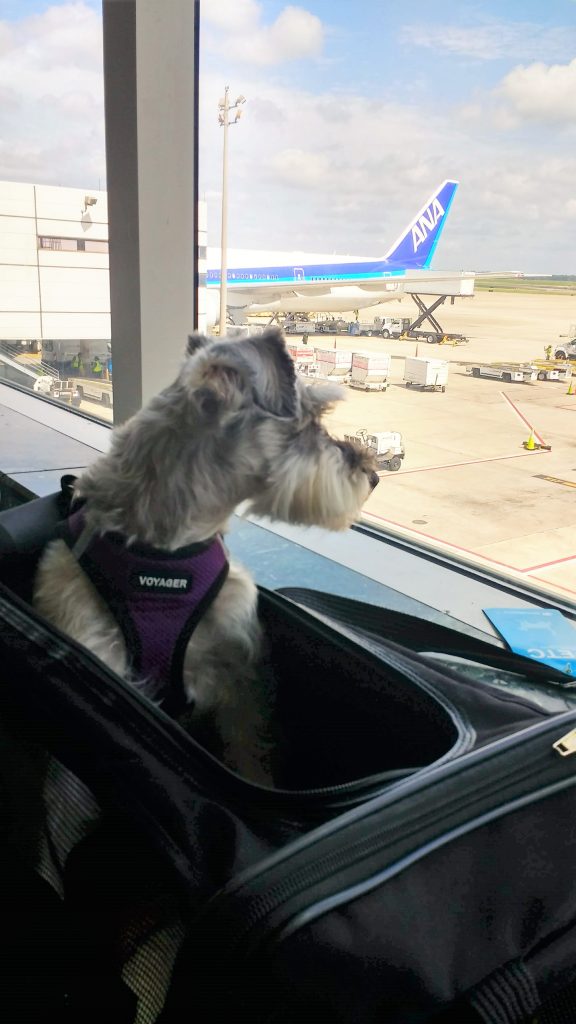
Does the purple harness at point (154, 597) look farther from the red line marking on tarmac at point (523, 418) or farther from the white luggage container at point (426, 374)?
the white luggage container at point (426, 374)

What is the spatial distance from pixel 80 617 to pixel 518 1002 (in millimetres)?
714

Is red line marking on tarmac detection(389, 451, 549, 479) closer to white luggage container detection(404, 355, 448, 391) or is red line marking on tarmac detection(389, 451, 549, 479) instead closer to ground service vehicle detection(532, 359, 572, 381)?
ground service vehicle detection(532, 359, 572, 381)

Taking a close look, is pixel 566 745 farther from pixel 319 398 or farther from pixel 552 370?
pixel 552 370

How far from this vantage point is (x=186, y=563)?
108 cm

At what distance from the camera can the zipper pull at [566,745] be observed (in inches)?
27.1

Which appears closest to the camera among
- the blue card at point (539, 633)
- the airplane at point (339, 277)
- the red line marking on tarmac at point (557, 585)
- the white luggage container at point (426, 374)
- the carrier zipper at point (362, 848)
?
the carrier zipper at point (362, 848)

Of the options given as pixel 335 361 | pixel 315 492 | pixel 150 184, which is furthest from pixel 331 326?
pixel 315 492

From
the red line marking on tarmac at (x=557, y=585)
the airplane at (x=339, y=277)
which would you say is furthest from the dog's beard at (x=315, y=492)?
the airplane at (x=339, y=277)

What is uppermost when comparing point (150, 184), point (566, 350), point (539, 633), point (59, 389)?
point (150, 184)

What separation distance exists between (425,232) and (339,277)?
12.5 ft

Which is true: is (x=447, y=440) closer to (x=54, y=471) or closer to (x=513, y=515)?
(x=513, y=515)

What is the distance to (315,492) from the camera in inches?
48.3

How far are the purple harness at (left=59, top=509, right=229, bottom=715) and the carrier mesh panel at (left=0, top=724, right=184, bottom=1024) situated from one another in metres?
0.22

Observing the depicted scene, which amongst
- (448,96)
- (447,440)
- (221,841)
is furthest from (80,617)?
(447,440)
